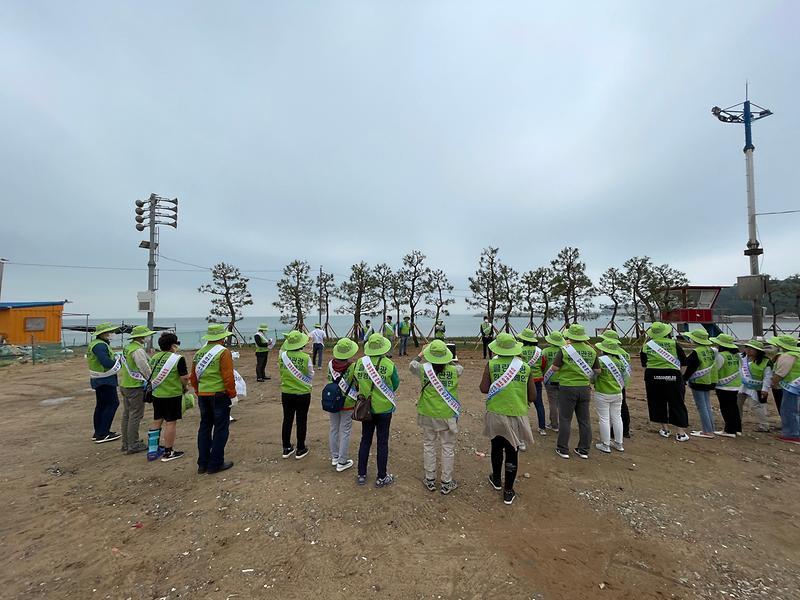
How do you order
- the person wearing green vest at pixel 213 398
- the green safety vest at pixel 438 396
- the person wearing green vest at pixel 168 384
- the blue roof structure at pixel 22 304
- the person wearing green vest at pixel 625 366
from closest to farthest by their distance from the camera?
the green safety vest at pixel 438 396
the person wearing green vest at pixel 213 398
the person wearing green vest at pixel 168 384
the person wearing green vest at pixel 625 366
the blue roof structure at pixel 22 304

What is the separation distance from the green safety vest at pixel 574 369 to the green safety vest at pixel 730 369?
102 inches

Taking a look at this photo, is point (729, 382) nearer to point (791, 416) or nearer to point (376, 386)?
point (791, 416)

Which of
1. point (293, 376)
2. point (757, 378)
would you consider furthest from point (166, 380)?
point (757, 378)

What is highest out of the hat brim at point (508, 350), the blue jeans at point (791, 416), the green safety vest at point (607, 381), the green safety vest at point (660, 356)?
the hat brim at point (508, 350)

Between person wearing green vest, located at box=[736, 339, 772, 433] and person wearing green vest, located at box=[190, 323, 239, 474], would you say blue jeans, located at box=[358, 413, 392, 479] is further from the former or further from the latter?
Result: person wearing green vest, located at box=[736, 339, 772, 433]

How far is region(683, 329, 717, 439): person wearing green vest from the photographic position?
596cm

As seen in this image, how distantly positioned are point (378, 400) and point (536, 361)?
2.97 meters

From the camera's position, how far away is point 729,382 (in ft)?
19.5

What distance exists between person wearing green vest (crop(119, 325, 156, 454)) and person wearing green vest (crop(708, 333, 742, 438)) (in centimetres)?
905

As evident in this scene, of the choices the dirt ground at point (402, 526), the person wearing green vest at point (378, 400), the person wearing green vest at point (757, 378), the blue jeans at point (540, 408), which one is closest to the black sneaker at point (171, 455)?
the dirt ground at point (402, 526)

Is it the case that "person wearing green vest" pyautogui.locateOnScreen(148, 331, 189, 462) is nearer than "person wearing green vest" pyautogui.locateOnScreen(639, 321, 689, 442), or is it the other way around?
"person wearing green vest" pyautogui.locateOnScreen(148, 331, 189, 462)

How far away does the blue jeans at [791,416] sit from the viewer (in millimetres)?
5809

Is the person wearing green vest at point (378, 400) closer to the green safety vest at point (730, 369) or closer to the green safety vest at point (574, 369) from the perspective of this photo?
the green safety vest at point (574, 369)

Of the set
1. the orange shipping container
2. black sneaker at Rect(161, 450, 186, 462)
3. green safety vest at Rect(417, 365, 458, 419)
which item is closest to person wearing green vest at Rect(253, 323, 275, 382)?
black sneaker at Rect(161, 450, 186, 462)
